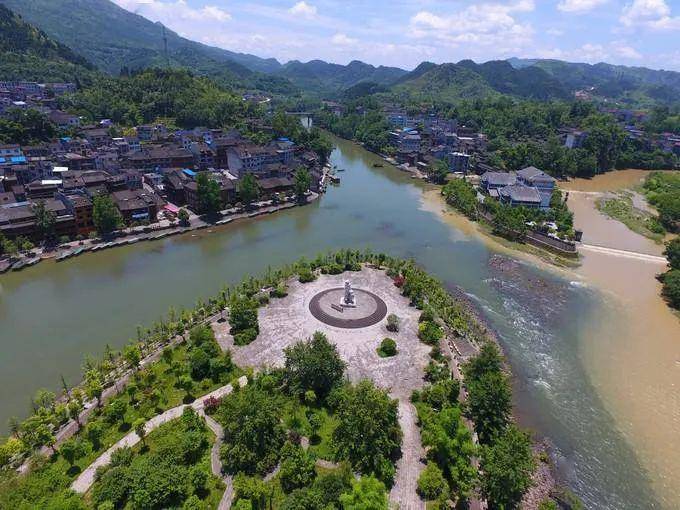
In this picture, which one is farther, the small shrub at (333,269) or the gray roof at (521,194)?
the gray roof at (521,194)

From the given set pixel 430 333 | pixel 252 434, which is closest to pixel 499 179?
pixel 430 333

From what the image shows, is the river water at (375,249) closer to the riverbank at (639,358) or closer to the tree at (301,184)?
the riverbank at (639,358)

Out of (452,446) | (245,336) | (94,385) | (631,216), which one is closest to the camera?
(452,446)

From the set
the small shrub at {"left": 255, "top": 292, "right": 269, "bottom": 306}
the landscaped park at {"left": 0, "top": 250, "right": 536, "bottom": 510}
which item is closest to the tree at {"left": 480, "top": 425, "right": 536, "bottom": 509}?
the landscaped park at {"left": 0, "top": 250, "right": 536, "bottom": 510}

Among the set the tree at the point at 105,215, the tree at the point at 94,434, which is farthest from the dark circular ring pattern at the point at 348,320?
the tree at the point at 105,215

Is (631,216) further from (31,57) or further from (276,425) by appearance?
(31,57)

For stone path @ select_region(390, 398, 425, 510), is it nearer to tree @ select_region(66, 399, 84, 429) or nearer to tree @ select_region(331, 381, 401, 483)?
tree @ select_region(331, 381, 401, 483)

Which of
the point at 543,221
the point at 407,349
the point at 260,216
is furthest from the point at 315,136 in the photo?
the point at 407,349
